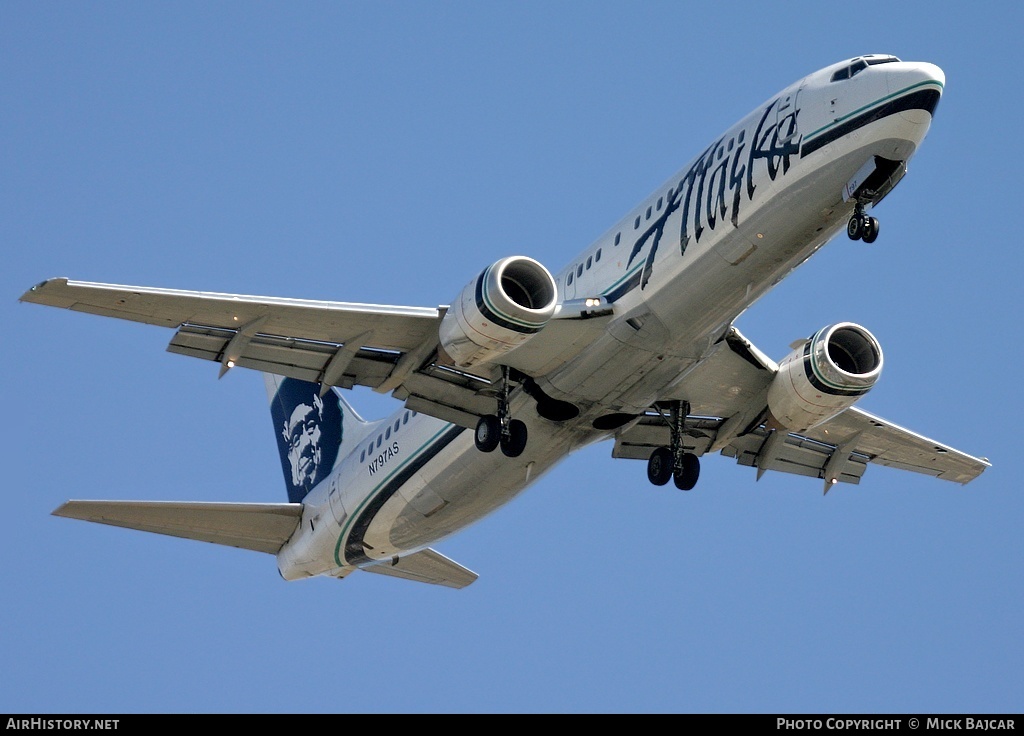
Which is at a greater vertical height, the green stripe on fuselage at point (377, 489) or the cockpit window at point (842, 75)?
the cockpit window at point (842, 75)

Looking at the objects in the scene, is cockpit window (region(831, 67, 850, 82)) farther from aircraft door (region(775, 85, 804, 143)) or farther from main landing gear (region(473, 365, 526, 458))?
main landing gear (region(473, 365, 526, 458))

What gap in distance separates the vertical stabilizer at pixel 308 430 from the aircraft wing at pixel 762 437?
724 centimetres

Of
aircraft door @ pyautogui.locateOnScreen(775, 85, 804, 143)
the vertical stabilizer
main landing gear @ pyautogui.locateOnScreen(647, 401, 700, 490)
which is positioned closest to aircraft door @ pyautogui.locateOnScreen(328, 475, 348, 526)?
the vertical stabilizer

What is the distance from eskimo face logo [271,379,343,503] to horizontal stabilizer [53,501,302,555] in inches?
92.6

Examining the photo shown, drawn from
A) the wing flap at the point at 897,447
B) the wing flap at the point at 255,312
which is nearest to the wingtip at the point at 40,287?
the wing flap at the point at 255,312

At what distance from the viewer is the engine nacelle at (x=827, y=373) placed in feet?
90.6

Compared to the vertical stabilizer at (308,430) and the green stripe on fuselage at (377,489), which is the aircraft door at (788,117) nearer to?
the green stripe on fuselage at (377,489)

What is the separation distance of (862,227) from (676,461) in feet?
26.2

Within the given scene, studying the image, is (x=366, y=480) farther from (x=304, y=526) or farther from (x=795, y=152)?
(x=795, y=152)

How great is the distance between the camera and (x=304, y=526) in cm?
3225

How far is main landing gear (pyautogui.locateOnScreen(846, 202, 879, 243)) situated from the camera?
23.4 m

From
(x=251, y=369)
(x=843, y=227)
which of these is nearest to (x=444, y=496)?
(x=251, y=369)

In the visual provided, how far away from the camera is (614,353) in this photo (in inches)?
1017
